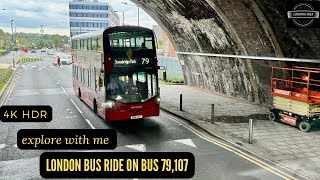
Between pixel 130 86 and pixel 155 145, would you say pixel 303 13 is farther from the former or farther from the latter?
pixel 155 145

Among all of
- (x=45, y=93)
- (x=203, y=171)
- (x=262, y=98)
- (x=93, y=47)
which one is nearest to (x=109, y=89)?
(x=93, y=47)

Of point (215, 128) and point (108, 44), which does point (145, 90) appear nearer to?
point (108, 44)

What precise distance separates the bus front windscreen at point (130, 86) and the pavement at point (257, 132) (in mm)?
2773

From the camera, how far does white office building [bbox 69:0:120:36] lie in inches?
5689

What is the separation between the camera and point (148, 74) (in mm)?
12977

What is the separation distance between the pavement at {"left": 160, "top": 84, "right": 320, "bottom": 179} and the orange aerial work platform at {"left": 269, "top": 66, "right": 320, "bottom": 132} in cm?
40

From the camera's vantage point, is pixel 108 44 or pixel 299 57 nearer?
pixel 108 44

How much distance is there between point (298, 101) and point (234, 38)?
5295 millimetres

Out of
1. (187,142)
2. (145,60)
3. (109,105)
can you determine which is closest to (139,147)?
(187,142)

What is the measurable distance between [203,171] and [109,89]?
5627mm

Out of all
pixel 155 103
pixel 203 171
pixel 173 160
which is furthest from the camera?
pixel 155 103

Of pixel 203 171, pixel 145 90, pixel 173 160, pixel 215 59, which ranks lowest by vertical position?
pixel 203 171

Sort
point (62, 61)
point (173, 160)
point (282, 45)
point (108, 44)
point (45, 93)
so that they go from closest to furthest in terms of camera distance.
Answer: point (173, 160)
point (108, 44)
point (282, 45)
point (45, 93)
point (62, 61)

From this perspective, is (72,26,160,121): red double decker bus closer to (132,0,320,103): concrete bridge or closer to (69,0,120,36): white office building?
(132,0,320,103): concrete bridge
